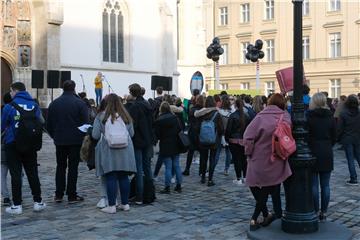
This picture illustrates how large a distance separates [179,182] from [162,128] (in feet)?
3.55

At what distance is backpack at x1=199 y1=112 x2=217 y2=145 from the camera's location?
9.92 meters

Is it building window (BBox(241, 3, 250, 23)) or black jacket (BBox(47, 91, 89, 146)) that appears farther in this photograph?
building window (BBox(241, 3, 250, 23))

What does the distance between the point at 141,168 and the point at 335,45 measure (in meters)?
38.2

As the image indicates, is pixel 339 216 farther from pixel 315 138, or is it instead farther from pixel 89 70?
pixel 89 70

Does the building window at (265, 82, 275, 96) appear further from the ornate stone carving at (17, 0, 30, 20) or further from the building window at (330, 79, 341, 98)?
the ornate stone carving at (17, 0, 30, 20)

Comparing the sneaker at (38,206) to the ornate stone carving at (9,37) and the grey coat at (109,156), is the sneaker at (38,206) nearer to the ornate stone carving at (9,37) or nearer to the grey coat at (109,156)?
the grey coat at (109,156)

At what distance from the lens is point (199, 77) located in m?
19.0

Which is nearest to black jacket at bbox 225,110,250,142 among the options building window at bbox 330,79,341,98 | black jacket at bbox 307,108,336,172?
black jacket at bbox 307,108,336,172

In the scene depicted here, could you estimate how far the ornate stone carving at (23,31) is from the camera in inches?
993

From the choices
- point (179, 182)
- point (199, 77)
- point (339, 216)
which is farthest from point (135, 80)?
point (339, 216)

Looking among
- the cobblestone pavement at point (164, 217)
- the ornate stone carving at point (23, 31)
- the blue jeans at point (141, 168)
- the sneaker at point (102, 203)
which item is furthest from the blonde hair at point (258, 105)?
the ornate stone carving at point (23, 31)

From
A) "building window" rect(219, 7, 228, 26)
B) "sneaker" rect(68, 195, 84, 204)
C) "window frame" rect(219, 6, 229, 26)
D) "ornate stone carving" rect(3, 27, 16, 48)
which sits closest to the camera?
"sneaker" rect(68, 195, 84, 204)

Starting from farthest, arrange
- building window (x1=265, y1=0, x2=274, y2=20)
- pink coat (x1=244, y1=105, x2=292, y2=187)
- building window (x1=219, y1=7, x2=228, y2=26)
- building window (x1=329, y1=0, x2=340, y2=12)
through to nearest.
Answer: building window (x1=219, y1=7, x2=228, y2=26), building window (x1=265, y1=0, x2=274, y2=20), building window (x1=329, y1=0, x2=340, y2=12), pink coat (x1=244, y1=105, x2=292, y2=187)

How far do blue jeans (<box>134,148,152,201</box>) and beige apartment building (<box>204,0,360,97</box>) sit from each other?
119ft
